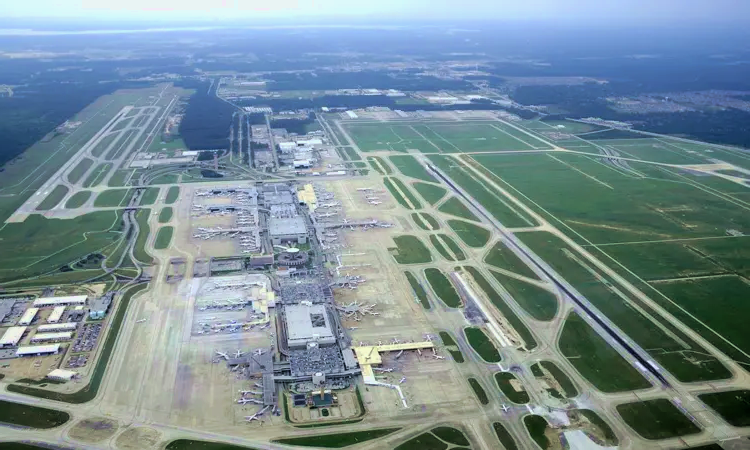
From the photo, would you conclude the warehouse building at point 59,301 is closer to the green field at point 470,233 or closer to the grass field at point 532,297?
the grass field at point 532,297

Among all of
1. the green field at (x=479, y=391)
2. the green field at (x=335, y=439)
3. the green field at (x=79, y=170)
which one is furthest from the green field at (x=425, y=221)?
the green field at (x=79, y=170)

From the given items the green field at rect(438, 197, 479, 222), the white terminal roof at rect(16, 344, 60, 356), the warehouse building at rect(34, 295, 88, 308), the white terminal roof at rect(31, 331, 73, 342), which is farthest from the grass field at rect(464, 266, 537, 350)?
the white terminal roof at rect(16, 344, 60, 356)

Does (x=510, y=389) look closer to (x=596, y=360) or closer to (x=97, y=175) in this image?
(x=596, y=360)

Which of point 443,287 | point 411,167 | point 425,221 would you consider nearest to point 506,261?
point 443,287

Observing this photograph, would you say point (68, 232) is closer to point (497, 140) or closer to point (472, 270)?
point (472, 270)

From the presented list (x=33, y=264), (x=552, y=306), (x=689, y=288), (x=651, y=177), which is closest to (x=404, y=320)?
(x=552, y=306)

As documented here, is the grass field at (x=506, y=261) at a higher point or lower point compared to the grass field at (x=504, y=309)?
higher

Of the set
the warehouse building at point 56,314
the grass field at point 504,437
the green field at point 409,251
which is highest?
the warehouse building at point 56,314
